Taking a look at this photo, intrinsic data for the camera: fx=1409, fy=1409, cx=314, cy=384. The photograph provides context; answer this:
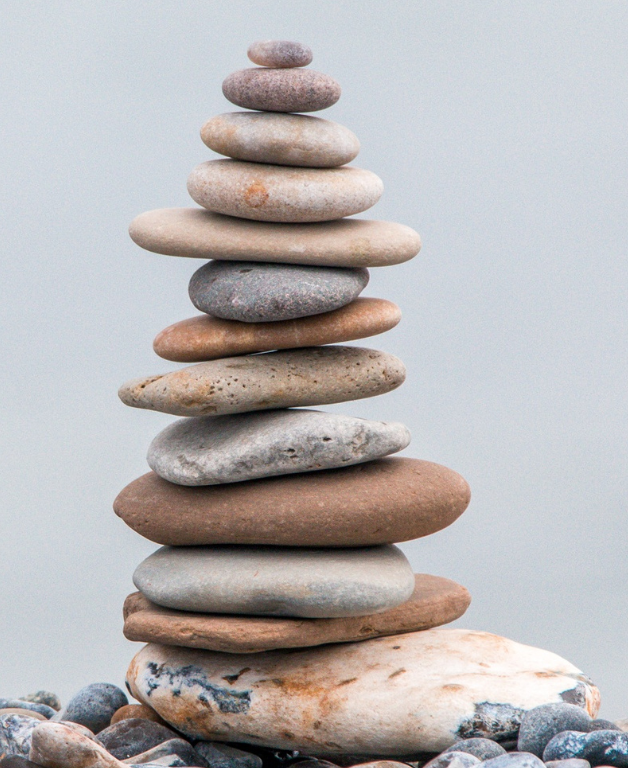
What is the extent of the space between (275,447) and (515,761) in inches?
88.1

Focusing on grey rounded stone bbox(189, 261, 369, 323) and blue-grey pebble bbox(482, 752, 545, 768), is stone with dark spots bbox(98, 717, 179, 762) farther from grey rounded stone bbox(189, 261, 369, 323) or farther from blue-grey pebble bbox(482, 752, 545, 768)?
grey rounded stone bbox(189, 261, 369, 323)

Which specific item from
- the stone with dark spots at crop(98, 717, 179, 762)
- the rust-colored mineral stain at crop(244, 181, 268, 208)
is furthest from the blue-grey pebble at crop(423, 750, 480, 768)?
the rust-colored mineral stain at crop(244, 181, 268, 208)

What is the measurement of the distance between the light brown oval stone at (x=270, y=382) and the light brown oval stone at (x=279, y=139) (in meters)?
1.13

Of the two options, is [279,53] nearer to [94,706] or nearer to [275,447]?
[275,447]

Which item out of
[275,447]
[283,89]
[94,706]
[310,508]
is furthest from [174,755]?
[283,89]

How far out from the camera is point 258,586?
25.8ft

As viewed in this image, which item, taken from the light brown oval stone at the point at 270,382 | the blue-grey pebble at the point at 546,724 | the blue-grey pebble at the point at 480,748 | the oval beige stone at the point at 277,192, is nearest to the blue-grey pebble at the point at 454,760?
the blue-grey pebble at the point at 480,748

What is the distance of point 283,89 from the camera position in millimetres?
8102

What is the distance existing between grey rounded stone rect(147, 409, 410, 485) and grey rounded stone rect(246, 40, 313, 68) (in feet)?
6.66

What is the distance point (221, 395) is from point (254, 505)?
67cm

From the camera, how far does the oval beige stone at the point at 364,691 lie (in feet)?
25.7

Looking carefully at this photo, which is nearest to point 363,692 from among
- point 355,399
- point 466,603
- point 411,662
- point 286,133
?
point 411,662

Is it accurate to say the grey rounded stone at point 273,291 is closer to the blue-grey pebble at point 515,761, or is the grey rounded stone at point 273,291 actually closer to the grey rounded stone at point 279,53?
the grey rounded stone at point 279,53

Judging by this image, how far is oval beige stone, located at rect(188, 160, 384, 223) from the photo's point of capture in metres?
8.02
